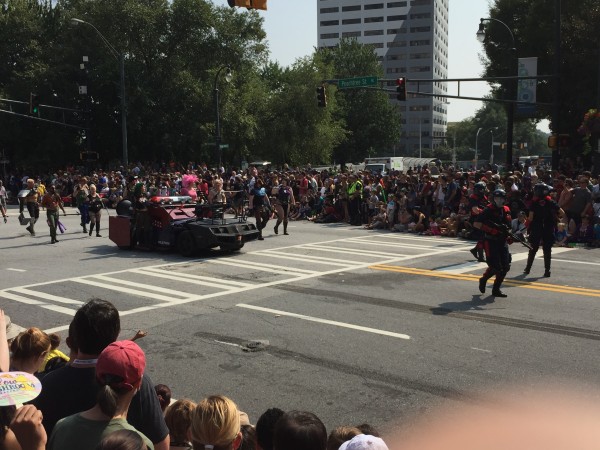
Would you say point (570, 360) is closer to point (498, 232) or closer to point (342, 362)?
point (342, 362)

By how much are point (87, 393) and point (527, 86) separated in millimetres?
27763

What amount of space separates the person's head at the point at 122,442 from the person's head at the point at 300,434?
0.67 m

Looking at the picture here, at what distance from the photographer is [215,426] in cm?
335

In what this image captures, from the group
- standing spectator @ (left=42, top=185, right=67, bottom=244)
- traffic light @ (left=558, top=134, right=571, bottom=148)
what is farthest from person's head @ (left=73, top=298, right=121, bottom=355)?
traffic light @ (left=558, top=134, right=571, bottom=148)

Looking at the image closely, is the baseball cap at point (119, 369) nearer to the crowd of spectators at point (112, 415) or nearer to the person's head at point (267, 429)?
the crowd of spectators at point (112, 415)

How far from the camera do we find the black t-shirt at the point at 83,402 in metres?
3.57

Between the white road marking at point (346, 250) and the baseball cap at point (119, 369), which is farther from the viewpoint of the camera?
the white road marking at point (346, 250)

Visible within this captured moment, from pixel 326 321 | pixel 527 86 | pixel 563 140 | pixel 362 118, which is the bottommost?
pixel 326 321

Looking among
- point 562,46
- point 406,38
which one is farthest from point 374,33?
point 562,46

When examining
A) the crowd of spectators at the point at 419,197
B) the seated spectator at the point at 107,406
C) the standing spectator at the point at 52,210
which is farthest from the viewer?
the standing spectator at the point at 52,210

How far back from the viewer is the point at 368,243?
18.7 m

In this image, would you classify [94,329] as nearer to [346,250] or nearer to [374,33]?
[346,250]

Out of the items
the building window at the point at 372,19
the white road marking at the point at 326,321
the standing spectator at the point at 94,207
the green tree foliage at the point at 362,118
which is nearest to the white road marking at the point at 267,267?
the white road marking at the point at 326,321

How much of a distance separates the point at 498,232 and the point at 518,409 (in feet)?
17.2
